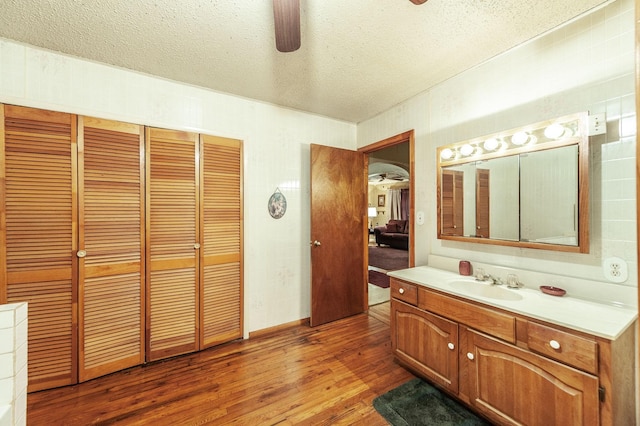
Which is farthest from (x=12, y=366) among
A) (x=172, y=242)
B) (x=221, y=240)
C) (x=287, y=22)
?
(x=287, y=22)

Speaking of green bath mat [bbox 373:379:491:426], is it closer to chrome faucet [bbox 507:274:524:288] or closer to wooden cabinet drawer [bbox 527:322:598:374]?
wooden cabinet drawer [bbox 527:322:598:374]

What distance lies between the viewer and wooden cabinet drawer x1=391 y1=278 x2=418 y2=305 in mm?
1885

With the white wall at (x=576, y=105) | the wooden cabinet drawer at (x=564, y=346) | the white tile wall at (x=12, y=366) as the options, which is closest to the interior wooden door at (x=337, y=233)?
the white wall at (x=576, y=105)

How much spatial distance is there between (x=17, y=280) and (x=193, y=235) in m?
1.08

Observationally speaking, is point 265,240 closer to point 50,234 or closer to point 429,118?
point 50,234

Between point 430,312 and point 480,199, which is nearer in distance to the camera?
point 430,312

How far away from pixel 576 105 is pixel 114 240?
3.27 m

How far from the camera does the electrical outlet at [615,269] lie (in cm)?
133

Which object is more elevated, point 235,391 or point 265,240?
point 265,240

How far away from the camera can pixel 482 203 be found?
1.97m

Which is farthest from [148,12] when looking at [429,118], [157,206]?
[429,118]

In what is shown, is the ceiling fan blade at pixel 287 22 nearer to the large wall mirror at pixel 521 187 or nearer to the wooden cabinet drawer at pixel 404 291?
A: the large wall mirror at pixel 521 187

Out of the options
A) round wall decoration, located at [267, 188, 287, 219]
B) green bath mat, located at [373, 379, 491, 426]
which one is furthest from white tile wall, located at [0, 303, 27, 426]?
round wall decoration, located at [267, 188, 287, 219]

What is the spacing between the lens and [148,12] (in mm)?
1466
